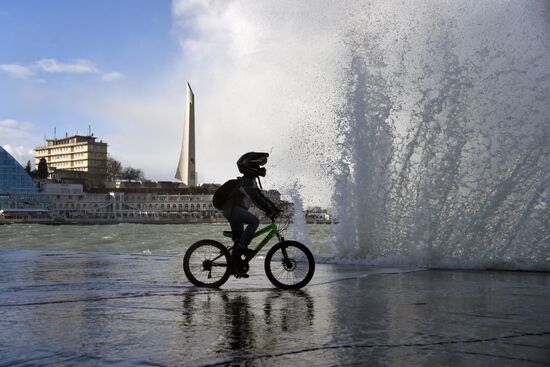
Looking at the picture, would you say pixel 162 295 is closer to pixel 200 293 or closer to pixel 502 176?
pixel 200 293

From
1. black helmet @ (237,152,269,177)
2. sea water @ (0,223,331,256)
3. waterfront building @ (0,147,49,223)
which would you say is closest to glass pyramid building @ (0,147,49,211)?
waterfront building @ (0,147,49,223)

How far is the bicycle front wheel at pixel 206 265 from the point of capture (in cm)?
852

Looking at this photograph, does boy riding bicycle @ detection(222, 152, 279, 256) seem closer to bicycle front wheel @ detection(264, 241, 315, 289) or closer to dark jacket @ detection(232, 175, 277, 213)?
dark jacket @ detection(232, 175, 277, 213)

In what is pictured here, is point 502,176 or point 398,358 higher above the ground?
point 502,176

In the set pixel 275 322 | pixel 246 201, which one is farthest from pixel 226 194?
pixel 275 322

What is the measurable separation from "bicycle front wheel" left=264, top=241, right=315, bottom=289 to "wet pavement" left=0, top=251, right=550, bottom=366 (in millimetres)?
202

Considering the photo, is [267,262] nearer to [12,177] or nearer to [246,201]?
[246,201]

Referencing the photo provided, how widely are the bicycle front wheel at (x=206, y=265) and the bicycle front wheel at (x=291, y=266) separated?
0.62 meters

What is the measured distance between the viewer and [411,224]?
14.2 m

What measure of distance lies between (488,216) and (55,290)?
8884 mm

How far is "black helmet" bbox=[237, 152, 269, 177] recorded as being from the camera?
8219mm

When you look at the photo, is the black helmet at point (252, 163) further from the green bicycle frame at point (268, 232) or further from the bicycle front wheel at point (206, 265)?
the bicycle front wheel at point (206, 265)

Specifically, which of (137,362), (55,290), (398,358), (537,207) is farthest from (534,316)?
(537,207)

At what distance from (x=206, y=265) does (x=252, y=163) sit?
1.56 m
